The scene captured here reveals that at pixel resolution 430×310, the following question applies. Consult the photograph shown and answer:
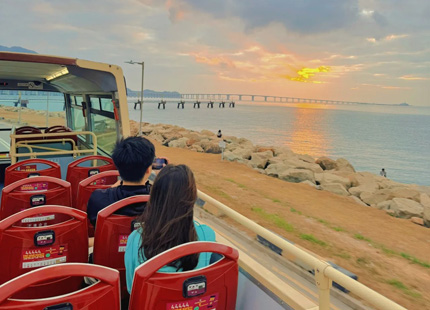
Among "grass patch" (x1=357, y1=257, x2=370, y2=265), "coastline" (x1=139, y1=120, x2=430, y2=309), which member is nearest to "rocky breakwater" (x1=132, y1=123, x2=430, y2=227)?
"coastline" (x1=139, y1=120, x2=430, y2=309)

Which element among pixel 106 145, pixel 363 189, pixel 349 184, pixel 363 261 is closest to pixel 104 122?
pixel 106 145

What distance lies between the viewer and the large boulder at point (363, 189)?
16.4 meters

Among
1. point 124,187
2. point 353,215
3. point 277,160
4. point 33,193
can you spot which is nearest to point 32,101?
point 33,193

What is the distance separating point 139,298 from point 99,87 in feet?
19.1

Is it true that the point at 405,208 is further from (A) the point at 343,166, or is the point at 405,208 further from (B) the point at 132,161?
(B) the point at 132,161

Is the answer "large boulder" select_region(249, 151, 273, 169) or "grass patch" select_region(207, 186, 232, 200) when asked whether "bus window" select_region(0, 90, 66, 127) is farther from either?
"large boulder" select_region(249, 151, 273, 169)

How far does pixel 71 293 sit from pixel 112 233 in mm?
977

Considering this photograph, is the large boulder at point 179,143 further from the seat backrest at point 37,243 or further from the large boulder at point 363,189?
the seat backrest at point 37,243

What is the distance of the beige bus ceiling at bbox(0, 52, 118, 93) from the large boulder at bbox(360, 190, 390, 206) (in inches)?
492

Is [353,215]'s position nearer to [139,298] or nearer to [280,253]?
[280,253]

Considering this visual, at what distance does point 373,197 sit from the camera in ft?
50.4

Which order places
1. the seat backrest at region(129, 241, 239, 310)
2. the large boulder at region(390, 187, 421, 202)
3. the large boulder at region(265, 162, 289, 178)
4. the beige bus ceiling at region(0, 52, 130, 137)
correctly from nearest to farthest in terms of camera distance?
the seat backrest at region(129, 241, 239, 310), the beige bus ceiling at region(0, 52, 130, 137), the large boulder at region(390, 187, 421, 202), the large boulder at region(265, 162, 289, 178)

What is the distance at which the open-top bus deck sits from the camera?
227 cm

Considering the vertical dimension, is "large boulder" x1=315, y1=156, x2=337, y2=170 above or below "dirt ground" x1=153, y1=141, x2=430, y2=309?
below
